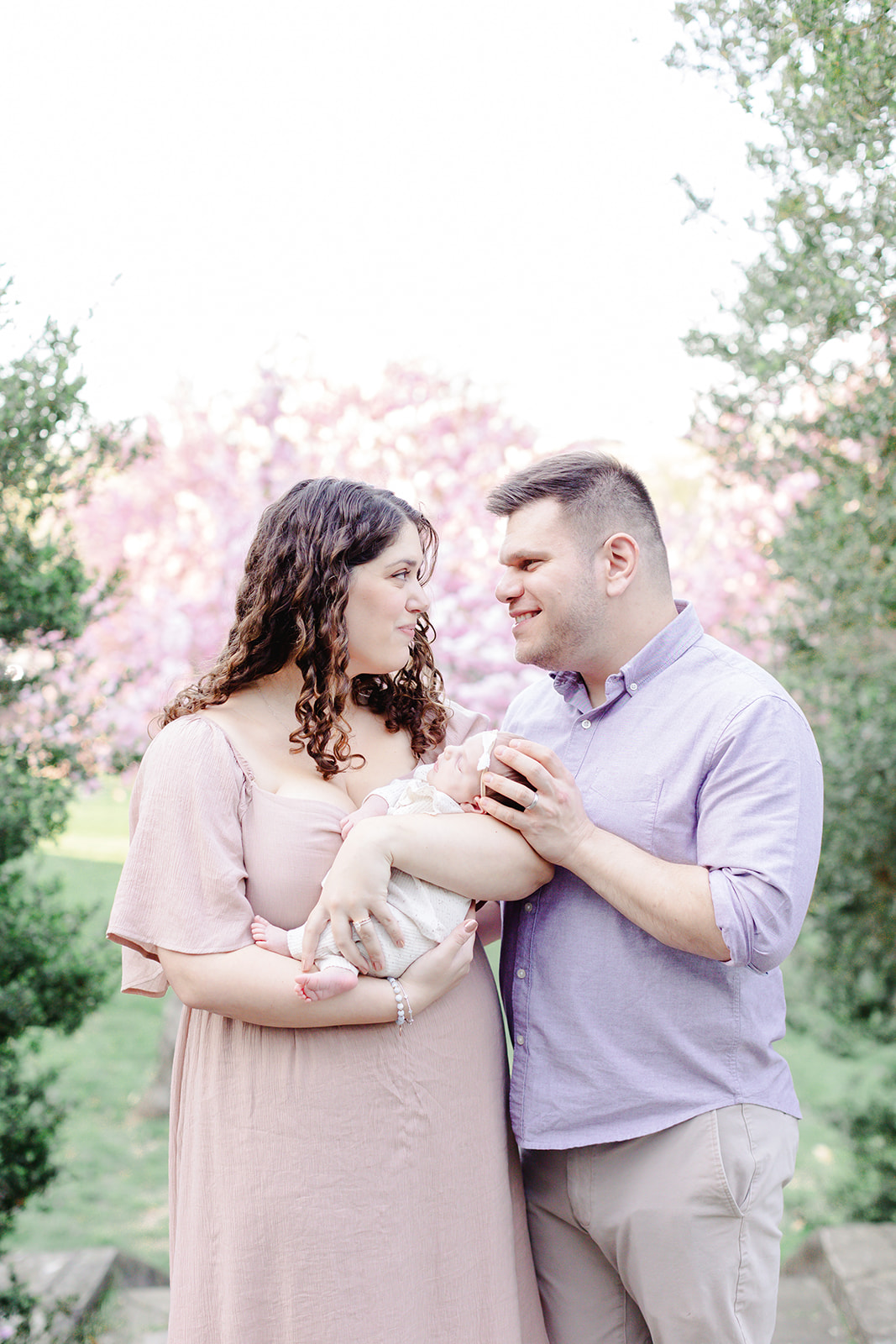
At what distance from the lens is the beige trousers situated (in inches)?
74.0

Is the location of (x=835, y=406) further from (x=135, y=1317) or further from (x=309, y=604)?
(x=135, y=1317)

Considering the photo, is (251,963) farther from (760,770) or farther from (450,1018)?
(760,770)

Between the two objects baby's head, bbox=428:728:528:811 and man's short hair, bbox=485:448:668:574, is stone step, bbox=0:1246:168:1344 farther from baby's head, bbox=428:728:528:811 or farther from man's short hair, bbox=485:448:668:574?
man's short hair, bbox=485:448:668:574

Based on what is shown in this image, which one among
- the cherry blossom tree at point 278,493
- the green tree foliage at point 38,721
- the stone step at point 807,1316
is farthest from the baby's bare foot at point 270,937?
the cherry blossom tree at point 278,493

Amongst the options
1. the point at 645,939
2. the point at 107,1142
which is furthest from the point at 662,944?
the point at 107,1142

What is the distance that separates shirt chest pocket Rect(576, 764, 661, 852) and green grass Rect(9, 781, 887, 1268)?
1778 millimetres

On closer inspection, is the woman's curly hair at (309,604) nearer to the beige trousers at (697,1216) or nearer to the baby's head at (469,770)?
the baby's head at (469,770)

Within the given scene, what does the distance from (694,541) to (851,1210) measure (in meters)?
5.39

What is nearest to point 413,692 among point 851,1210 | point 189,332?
point 851,1210

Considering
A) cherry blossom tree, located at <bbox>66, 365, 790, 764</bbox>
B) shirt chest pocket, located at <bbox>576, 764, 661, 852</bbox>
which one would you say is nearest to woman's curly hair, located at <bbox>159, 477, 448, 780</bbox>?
shirt chest pocket, located at <bbox>576, 764, 661, 852</bbox>

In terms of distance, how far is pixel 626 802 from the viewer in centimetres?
200

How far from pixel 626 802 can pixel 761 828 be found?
283mm

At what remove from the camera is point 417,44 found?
520 centimetres

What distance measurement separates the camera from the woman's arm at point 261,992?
1745 millimetres
